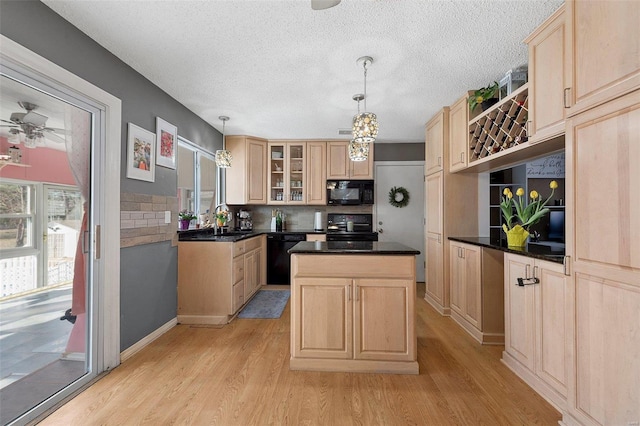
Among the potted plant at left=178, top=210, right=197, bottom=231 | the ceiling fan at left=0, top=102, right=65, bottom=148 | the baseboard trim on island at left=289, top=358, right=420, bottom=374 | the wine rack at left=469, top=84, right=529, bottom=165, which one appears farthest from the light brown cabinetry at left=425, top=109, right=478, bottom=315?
the ceiling fan at left=0, top=102, right=65, bottom=148

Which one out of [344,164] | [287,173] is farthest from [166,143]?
[344,164]

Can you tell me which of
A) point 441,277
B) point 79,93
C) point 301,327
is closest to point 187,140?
point 79,93

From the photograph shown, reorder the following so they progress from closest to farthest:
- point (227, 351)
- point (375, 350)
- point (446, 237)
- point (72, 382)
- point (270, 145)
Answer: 1. point (72, 382)
2. point (375, 350)
3. point (227, 351)
4. point (446, 237)
5. point (270, 145)

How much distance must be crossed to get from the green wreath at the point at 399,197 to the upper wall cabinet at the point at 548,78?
9.42 ft

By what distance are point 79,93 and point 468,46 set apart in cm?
272

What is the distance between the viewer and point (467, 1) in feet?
5.61

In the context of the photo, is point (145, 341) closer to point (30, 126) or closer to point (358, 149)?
point (30, 126)

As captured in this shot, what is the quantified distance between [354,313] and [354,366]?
385 millimetres

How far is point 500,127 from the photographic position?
2514 mm

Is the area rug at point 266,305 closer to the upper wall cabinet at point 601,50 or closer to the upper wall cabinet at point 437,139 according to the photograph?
the upper wall cabinet at point 437,139

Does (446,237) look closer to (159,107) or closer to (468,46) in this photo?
(468,46)

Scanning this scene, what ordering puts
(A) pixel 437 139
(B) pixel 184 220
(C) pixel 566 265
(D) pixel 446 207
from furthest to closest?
(A) pixel 437 139 < (B) pixel 184 220 < (D) pixel 446 207 < (C) pixel 566 265

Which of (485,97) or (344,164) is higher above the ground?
(485,97)

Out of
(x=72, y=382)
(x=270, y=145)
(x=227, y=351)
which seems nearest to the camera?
(x=72, y=382)
